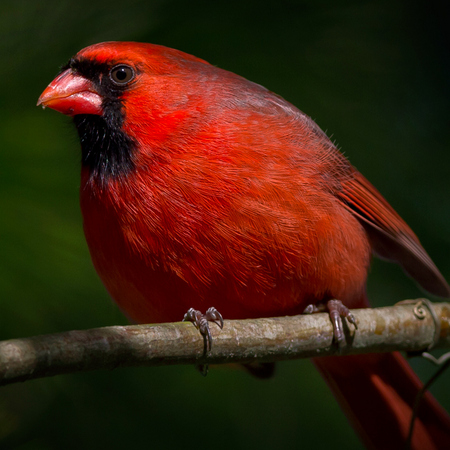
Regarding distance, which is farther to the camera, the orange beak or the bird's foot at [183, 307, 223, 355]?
the orange beak

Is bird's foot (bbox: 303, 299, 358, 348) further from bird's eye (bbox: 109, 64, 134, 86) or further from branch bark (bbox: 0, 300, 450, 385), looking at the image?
bird's eye (bbox: 109, 64, 134, 86)

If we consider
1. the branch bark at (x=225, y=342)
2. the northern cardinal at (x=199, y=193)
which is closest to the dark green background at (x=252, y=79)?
the northern cardinal at (x=199, y=193)

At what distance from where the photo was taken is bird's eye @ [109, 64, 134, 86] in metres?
2.50

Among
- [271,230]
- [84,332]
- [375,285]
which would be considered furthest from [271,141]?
[375,285]

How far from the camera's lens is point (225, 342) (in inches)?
81.8

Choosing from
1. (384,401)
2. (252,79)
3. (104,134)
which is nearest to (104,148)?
(104,134)

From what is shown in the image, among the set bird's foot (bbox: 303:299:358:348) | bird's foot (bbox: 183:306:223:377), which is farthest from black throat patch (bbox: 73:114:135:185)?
bird's foot (bbox: 303:299:358:348)

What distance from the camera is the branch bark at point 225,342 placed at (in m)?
1.59

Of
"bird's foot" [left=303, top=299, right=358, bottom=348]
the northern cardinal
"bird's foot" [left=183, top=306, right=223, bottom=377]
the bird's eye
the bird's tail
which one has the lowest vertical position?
the bird's tail

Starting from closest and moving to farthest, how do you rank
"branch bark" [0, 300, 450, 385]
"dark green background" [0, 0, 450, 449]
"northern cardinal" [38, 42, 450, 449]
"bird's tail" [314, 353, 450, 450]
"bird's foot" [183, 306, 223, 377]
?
1. "branch bark" [0, 300, 450, 385]
2. "bird's foot" [183, 306, 223, 377]
3. "northern cardinal" [38, 42, 450, 449]
4. "dark green background" [0, 0, 450, 449]
5. "bird's tail" [314, 353, 450, 450]

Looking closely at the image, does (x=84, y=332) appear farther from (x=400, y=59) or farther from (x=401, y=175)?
(x=400, y=59)

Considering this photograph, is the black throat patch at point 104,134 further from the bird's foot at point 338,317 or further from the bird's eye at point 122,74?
the bird's foot at point 338,317

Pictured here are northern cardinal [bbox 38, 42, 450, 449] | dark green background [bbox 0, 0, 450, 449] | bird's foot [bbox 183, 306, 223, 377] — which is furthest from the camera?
dark green background [bbox 0, 0, 450, 449]

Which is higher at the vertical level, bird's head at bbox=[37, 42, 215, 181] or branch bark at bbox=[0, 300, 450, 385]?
bird's head at bbox=[37, 42, 215, 181]
